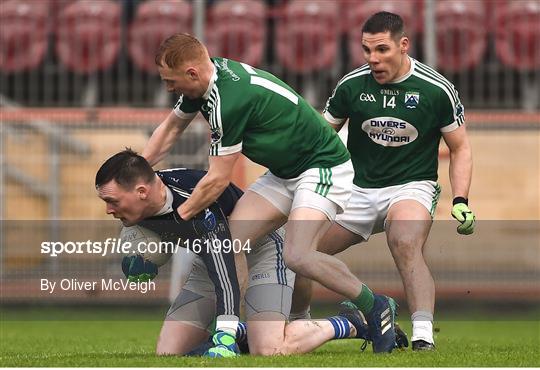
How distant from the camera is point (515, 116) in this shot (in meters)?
14.6

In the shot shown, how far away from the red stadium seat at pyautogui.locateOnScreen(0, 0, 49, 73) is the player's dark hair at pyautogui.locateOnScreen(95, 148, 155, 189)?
7.26m

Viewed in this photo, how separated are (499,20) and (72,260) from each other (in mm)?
5496

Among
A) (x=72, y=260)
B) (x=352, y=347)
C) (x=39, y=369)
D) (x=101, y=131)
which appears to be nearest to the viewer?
(x=39, y=369)

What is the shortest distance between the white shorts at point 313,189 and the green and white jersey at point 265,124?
51 millimetres

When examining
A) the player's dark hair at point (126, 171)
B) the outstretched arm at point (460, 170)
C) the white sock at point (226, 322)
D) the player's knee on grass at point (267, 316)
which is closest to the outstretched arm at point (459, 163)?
the outstretched arm at point (460, 170)

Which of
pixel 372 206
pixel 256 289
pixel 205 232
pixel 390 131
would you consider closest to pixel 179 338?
pixel 256 289

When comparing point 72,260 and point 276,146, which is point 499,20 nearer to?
point 72,260

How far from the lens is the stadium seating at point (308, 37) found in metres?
15.1

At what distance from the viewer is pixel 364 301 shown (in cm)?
848

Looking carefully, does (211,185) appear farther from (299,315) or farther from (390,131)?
(390,131)

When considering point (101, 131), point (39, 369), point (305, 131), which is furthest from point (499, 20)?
point (39, 369)

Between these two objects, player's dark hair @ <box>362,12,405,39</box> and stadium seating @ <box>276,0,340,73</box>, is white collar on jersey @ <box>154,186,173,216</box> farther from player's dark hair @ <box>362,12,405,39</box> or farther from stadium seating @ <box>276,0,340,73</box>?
stadium seating @ <box>276,0,340,73</box>
